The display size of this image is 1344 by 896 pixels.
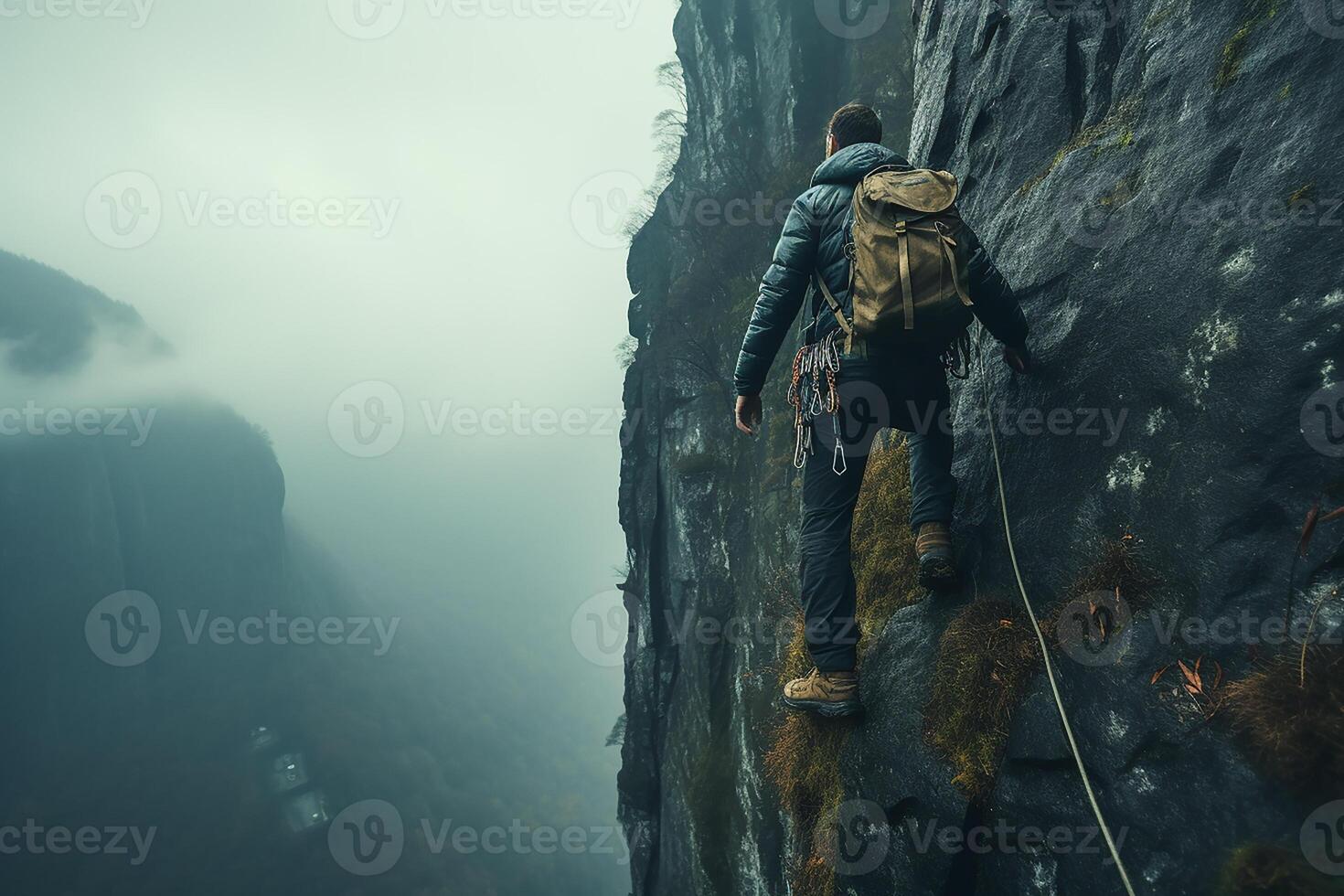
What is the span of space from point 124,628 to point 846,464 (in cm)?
12068

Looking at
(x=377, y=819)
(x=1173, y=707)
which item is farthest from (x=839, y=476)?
(x=377, y=819)

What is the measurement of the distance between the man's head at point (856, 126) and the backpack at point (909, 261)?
100 centimetres

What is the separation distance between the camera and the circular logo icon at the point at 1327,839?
190cm

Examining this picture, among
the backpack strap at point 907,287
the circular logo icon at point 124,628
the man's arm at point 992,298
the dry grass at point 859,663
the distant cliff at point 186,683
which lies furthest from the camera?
the circular logo icon at point 124,628

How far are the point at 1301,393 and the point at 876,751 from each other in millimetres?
2988

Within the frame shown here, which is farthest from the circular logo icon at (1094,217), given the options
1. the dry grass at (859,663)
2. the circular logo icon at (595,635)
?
the circular logo icon at (595,635)

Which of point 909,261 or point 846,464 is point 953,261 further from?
point 846,464

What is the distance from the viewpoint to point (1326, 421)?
243cm

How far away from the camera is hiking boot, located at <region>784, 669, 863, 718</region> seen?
3.84 metres

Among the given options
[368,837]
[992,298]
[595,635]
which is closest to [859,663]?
[992,298]

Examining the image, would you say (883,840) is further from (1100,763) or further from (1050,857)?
(1100,763)

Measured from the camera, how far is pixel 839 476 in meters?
3.73

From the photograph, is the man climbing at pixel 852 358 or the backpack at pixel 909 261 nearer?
the backpack at pixel 909 261

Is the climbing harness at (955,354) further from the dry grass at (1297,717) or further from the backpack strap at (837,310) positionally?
the dry grass at (1297,717)
